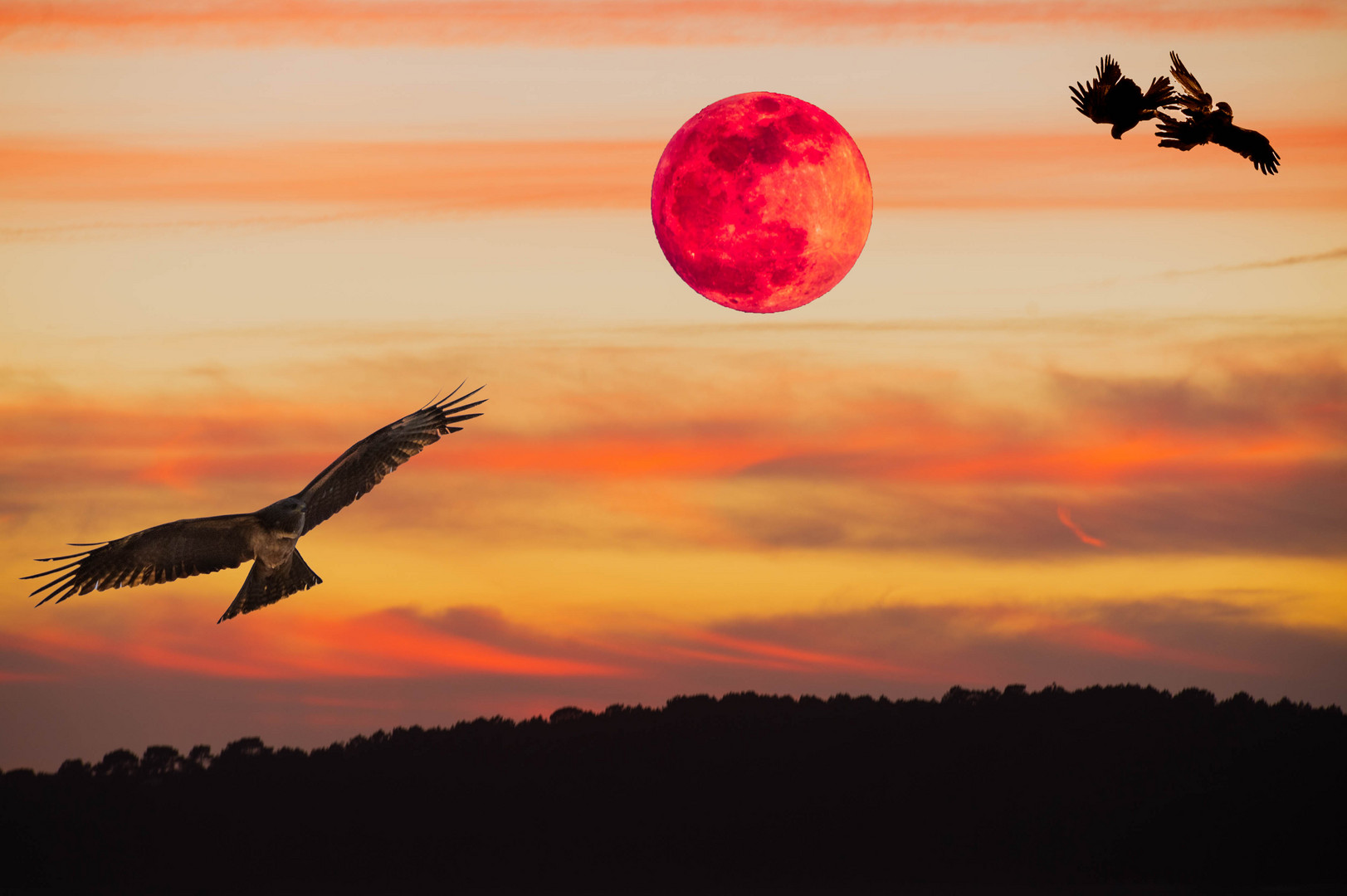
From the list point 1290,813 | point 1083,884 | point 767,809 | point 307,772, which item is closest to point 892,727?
point 767,809

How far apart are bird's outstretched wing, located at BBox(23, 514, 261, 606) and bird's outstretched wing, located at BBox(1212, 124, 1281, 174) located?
1362 cm

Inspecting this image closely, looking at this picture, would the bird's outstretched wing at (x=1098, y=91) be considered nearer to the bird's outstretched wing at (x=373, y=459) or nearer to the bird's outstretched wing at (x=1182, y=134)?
the bird's outstretched wing at (x=1182, y=134)

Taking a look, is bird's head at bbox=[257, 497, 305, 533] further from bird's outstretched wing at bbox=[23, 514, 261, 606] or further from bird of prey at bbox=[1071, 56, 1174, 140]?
bird of prey at bbox=[1071, 56, 1174, 140]

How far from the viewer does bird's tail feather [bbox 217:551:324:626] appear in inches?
887

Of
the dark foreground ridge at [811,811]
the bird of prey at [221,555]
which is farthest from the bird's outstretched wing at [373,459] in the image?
the dark foreground ridge at [811,811]

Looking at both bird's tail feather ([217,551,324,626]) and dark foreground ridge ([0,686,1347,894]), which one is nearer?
bird's tail feather ([217,551,324,626])

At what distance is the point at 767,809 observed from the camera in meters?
131

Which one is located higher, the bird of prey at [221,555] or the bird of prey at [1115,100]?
the bird of prey at [1115,100]

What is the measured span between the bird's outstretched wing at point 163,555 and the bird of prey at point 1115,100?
12273 mm

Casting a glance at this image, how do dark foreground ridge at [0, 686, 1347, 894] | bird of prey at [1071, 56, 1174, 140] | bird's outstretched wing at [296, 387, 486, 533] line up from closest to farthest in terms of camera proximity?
1. bird of prey at [1071, 56, 1174, 140]
2. bird's outstretched wing at [296, 387, 486, 533]
3. dark foreground ridge at [0, 686, 1347, 894]

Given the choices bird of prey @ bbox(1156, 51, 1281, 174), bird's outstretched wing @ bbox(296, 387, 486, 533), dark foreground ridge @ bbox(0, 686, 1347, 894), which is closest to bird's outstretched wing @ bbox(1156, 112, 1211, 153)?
bird of prey @ bbox(1156, 51, 1281, 174)

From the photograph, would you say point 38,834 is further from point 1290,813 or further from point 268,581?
point 268,581

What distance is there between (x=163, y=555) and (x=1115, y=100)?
14.1 metres

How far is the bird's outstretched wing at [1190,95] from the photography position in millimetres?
19969
